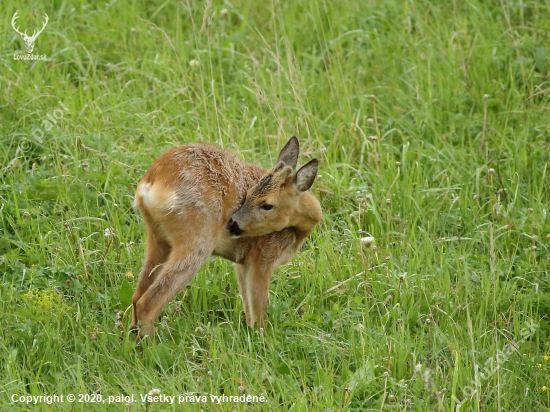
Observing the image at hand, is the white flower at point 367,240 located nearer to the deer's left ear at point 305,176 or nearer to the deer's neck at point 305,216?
the deer's neck at point 305,216

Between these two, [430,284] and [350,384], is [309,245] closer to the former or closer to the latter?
[430,284]

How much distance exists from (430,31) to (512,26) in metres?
0.89

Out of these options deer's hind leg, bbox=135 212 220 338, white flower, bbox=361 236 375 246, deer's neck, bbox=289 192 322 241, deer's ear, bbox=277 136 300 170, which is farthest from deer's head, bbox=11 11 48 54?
white flower, bbox=361 236 375 246

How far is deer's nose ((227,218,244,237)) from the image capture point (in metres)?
5.00

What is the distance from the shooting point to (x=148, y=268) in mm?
4996

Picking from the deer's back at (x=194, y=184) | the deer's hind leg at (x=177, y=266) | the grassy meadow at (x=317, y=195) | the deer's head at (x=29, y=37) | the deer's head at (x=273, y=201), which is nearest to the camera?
the grassy meadow at (x=317, y=195)

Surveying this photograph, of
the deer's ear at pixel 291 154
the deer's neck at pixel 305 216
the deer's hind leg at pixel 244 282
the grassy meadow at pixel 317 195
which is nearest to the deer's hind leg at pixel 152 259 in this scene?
the grassy meadow at pixel 317 195

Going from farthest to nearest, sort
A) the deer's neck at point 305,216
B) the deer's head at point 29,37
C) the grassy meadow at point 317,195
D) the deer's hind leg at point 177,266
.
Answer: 1. the deer's head at point 29,37
2. the deer's neck at point 305,216
3. the deer's hind leg at point 177,266
4. the grassy meadow at point 317,195

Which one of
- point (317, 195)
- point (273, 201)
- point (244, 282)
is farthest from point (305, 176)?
point (317, 195)

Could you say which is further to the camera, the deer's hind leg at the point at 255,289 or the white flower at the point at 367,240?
the white flower at the point at 367,240

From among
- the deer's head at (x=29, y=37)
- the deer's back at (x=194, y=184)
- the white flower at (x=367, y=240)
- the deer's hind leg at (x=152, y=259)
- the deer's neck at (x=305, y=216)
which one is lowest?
the white flower at (x=367, y=240)

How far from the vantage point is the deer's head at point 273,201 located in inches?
199

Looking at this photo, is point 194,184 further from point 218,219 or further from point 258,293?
point 258,293

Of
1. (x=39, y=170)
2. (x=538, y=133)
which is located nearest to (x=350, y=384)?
(x=39, y=170)
